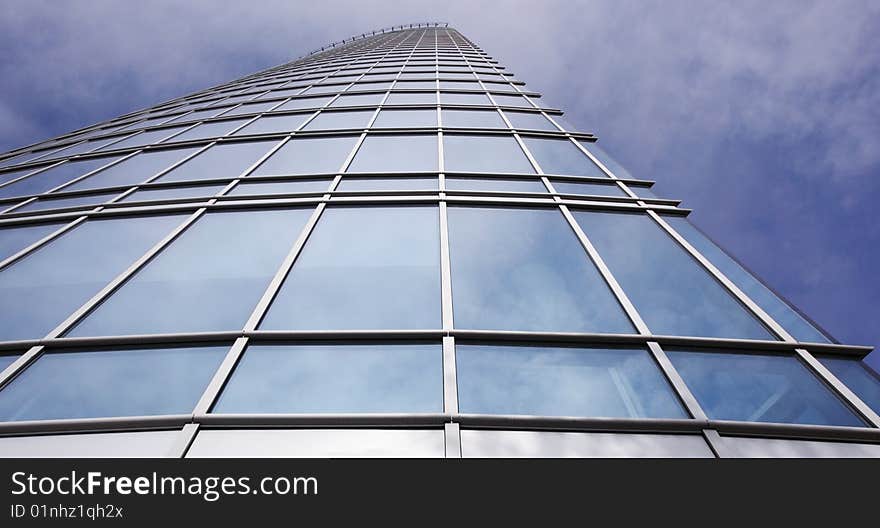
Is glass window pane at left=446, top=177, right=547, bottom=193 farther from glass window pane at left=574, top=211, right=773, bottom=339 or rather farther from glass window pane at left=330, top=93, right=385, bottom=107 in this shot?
glass window pane at left=330, top=93, right=385, bottom=107

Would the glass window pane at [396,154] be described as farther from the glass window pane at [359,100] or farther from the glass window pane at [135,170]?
the glass window pane at [135,170]

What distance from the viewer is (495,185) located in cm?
1056

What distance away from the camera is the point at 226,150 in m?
13.2

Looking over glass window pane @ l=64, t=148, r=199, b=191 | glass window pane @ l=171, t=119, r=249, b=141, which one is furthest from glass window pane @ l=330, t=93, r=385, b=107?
glass window pane @ l=64, t=148, r=199, b=191

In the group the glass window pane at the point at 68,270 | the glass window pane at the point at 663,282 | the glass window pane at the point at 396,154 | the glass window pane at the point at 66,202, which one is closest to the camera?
the glass window pane at the point at 663,282

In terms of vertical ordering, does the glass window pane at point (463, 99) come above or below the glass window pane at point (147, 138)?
above

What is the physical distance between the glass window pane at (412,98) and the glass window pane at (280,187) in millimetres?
6610

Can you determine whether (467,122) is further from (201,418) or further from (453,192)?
(201,418)

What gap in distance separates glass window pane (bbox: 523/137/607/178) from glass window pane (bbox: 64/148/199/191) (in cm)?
862

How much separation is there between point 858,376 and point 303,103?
16148 millimetres

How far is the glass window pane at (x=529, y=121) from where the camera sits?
1460 cm

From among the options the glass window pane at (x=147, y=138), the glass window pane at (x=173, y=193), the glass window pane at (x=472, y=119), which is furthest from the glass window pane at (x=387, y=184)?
the glass window pane at (x=147, y=138)

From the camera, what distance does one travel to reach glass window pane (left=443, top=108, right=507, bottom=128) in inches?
560

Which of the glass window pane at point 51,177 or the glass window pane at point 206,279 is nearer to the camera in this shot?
the glass window pane at point 206,279
